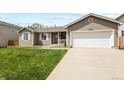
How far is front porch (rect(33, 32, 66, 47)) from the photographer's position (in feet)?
113

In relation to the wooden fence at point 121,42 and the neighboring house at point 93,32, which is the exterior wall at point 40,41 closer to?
the neighboring house at point 93,32

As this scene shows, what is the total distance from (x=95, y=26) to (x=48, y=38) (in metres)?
10.3

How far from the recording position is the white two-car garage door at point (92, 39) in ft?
86.8

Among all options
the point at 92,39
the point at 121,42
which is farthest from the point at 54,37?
the point at 121,42

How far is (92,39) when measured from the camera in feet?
88.6

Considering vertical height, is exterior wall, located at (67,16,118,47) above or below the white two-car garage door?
above

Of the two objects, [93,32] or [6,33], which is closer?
[93,32]

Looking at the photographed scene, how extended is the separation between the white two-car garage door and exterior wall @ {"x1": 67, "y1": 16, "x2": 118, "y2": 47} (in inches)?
21.9

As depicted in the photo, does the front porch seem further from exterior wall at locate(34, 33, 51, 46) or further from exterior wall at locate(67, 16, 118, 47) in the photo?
exterior wall at locate(67, 16, 118, 47)

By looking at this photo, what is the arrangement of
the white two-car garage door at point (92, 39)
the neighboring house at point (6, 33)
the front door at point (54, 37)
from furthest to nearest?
the front door at point (54, 37)
the neighboring house at point (6, 33)
the white two-car garage door at point (92, 39)

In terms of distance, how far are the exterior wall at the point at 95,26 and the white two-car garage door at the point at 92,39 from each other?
0.56m

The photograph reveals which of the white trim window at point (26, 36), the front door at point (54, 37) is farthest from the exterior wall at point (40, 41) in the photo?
the white trim window at point (26, 36)

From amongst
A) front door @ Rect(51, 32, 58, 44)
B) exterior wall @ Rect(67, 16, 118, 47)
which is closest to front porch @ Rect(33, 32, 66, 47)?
front door @ Rect(51, 32, 58, 44)

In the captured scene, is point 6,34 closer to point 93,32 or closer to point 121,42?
point 93,32
